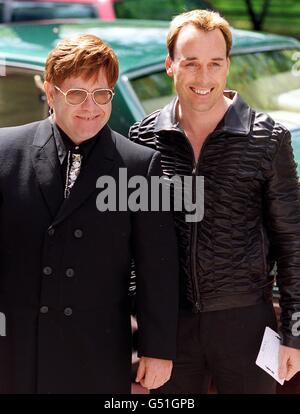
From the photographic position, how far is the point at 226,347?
280cm

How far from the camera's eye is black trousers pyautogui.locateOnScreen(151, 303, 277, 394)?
2.80m

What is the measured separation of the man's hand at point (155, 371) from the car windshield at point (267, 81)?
6.16 ft

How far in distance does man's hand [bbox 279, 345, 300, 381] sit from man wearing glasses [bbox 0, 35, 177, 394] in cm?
37

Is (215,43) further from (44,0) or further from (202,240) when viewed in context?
(44,0)

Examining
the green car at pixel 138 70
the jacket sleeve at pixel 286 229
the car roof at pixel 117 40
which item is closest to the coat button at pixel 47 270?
the jacket sleeve at pixel 286 229

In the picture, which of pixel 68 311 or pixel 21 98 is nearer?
pixel 68 311

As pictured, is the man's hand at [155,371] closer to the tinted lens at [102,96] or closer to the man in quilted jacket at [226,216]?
the man in quilted jacket at [226,216]

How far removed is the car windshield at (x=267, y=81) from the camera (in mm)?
4648

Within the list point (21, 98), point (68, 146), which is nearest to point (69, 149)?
point (68, 146)

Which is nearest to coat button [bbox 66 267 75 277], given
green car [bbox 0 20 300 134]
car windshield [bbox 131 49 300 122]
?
green car [bbox 0 20 300 134]

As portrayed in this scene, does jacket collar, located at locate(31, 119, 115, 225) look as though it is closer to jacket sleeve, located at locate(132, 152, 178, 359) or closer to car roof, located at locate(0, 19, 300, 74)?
jacket sleeve, located at locate(132, 152, 178, 359)

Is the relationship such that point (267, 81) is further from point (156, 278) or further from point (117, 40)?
point (156, 278)

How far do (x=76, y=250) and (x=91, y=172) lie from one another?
242 millimetres
